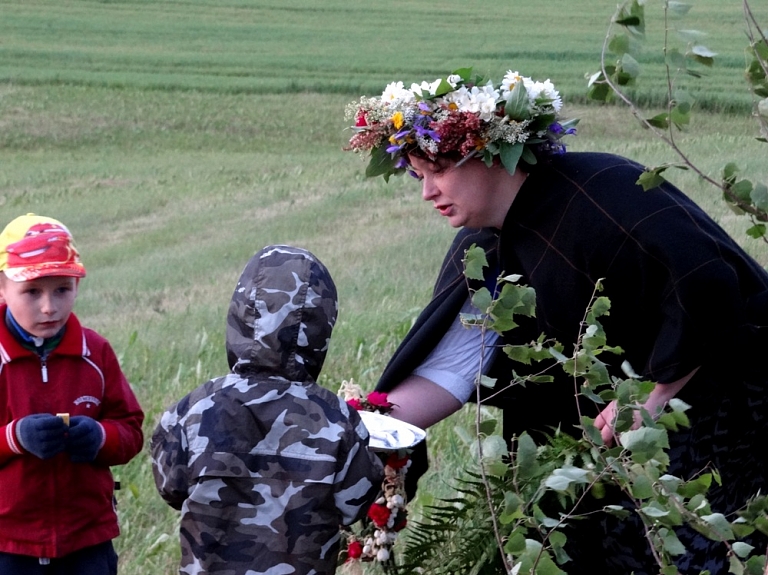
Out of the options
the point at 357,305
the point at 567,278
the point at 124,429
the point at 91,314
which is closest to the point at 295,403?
the point at 124,429

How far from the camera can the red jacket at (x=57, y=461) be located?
296 cm

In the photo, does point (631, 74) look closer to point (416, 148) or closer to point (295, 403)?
point (295, 403)

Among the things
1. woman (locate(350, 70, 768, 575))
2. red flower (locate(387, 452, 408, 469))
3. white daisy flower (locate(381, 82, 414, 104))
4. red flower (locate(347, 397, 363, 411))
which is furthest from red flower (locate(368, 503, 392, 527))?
white daisy flower (locate(381, 82, 414, 104))

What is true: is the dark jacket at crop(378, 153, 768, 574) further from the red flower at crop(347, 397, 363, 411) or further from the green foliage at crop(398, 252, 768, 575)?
the green foliage at crop(398, 252, 768, 575)

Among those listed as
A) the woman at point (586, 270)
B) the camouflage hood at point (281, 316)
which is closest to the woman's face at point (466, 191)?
the woman at point (586, 270)

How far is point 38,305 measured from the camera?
297cm

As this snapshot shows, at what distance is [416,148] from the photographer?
10.9ft

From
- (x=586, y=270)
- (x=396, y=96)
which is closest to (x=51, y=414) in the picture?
(x=396, y=96)

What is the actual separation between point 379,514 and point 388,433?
0.23 metres

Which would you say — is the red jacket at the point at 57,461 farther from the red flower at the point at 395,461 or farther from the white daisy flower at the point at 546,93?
the white daisy flower at the point at 546,93

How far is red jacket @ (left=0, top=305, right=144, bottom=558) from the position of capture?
9.71ft

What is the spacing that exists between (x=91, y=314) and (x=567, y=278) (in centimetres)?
617

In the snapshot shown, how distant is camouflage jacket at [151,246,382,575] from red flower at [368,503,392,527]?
349mm

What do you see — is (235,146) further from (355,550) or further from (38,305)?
(355,550)
